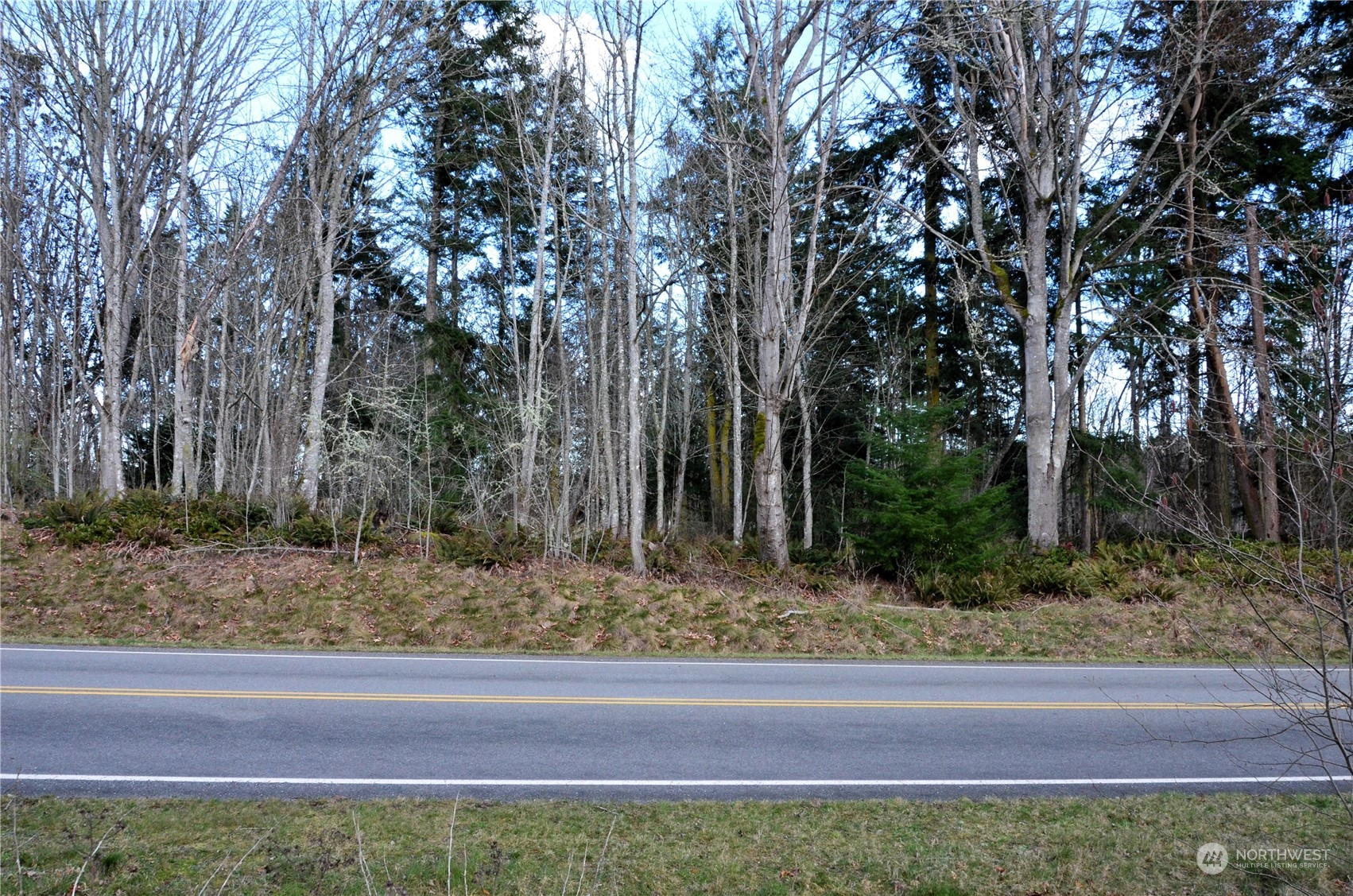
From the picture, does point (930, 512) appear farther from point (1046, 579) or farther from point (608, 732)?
point (608, 732)

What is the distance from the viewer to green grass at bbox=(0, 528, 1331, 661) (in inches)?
504

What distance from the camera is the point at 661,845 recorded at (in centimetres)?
472

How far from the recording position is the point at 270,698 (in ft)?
26.6

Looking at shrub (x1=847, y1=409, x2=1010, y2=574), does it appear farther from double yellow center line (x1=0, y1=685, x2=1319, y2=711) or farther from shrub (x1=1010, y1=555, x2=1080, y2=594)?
double yellow center line (x1=0, y1=685, x2=1319, y2=711)

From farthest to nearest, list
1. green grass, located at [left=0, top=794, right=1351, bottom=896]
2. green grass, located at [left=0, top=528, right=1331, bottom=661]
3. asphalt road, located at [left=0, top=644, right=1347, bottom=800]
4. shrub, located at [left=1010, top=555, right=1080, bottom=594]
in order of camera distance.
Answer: shrub, located at [left=1010, top=555, right=1080, bottom=594]
green grass, located at [left=0, top=528, right=1331, bottom=661]
asphalt road, located at [left=0, top=644, right=1347, bottom=800]
green grass, located at [left=0, top=794, right=1351, bottom=896]

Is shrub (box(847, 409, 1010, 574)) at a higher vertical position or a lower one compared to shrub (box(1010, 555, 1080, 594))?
higher

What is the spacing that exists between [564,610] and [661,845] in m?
9.33

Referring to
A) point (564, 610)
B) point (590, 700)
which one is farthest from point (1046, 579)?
point (590, 700)

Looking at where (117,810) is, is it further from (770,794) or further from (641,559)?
(641,559)

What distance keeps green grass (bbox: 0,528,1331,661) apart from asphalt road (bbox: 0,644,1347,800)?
7.63 feet

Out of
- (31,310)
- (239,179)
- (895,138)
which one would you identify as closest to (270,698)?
(239,179)

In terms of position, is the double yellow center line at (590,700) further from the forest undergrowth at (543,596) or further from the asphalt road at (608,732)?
the forest undergrowth at (543,596)

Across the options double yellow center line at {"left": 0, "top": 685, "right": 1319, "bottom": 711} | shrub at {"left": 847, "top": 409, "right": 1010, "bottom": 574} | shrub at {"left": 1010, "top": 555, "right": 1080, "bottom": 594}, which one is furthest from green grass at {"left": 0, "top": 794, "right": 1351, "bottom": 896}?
shrub at {"left": 847, "top": 409, "right": 1010, "bottom": 574}

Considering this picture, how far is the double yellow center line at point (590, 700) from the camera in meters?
8.20
